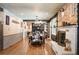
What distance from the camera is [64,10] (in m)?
2.93

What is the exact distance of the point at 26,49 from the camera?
3.00 m

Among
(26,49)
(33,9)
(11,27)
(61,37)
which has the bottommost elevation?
(26,49)

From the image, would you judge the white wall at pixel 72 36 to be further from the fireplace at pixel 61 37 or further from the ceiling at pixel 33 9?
the ceiling at pixel 33 9

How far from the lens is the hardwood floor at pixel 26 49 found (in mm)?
2912

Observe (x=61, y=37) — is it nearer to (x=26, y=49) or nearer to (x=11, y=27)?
(x=26, y=49)

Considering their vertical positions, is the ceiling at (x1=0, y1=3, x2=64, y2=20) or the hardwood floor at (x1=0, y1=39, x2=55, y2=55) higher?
the ceiling at (x1=0, y1=3, x2=64, y2=20)

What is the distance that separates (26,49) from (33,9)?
1.05 meters

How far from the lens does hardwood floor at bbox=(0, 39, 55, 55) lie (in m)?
2.91

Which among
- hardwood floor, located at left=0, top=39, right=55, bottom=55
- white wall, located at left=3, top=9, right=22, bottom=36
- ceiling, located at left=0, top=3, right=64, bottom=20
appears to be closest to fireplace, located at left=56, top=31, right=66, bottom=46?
hardwood floor, located at left=0, top=39, right=55, bottom=55

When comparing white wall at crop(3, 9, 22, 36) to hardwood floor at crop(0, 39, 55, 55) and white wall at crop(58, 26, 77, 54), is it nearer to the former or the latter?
hardwood floor at crop(0, 39, 55, 55)

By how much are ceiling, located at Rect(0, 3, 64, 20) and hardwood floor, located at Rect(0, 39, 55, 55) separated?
0.68 meters

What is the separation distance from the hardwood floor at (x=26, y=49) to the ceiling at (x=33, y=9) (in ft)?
2.22

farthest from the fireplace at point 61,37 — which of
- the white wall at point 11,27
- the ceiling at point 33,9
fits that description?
the white wall at point 11,27

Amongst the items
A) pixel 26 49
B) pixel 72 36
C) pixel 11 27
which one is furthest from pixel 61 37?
pixel 11 27
